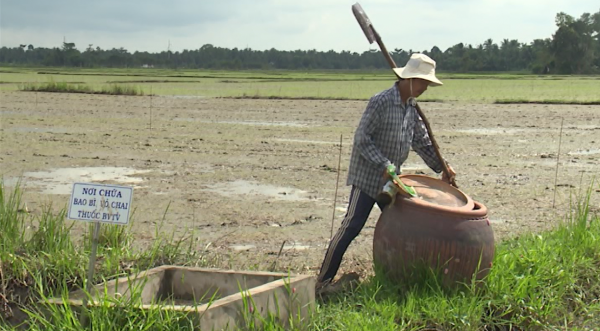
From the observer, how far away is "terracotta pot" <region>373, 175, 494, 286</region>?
4.96m

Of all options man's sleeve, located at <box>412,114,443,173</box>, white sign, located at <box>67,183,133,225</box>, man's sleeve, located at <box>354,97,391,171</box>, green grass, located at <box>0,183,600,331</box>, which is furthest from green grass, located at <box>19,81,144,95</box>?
white sign, located at <box>67,183,133,225</box>

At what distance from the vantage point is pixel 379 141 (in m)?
5.48

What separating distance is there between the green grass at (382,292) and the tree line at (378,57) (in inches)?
2049

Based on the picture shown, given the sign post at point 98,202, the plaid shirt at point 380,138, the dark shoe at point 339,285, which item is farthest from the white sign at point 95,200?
the plaid shirt at point 380,138

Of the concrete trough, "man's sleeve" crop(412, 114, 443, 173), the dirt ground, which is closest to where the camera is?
the concrete trough

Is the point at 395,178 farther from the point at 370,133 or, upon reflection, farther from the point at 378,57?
the point at 378,57

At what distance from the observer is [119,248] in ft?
18.0

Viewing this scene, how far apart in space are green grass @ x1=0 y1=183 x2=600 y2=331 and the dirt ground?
0.69m

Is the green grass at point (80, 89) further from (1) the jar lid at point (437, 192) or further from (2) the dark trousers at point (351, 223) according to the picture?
(1) the jar lid at point (437, 192)

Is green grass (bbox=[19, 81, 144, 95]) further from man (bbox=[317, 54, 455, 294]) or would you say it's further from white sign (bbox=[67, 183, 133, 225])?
white sign (bbox=[67, 183, 133, 225])

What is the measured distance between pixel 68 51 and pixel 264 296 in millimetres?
99523

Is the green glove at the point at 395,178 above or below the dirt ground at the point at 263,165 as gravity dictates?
above

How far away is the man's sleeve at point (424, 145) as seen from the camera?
5750mm

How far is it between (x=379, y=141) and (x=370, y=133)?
0.49 ft
